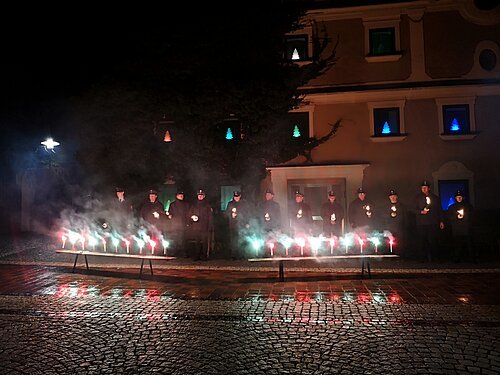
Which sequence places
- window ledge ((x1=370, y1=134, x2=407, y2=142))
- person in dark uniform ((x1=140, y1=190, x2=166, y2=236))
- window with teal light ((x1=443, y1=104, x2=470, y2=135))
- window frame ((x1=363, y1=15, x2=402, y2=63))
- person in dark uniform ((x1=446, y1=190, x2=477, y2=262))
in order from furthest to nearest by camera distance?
1. window frame ((x1=363, y1=15, x2=402, y2=63))
2. window ledge ((x1=370, y1=134, x2=407, y2=142))
3. window with teal light ((x1=443, y1=104, x2=470, y2=135))
4. person in dark uniform ((x1=140, y1=190, x2=166, y2=236))
5. person in dark uniform ((x1=446, y1=190, x2=477, y2=262))

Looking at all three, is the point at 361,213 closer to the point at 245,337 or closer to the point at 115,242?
the point at 115,242

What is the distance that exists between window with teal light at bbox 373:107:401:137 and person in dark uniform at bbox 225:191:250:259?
6.46 meters

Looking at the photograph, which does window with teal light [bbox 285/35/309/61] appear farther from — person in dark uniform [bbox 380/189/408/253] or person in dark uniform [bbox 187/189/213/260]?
person in dark uniform [bbox 187/189/213/260]

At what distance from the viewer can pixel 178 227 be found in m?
12.8

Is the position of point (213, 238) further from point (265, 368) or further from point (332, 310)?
point (265, 368)

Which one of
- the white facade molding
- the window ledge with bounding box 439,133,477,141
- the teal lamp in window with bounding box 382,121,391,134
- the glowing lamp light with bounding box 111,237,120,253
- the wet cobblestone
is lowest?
the wet cobblestone

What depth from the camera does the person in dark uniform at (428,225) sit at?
1158 cm

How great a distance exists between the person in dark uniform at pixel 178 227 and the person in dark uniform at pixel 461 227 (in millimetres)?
7223

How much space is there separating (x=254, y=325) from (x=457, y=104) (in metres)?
13.1

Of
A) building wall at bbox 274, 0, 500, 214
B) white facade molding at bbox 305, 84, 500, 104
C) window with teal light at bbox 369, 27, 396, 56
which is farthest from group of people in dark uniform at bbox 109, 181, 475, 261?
window with teal light at bbox 369, 27, 396, 56

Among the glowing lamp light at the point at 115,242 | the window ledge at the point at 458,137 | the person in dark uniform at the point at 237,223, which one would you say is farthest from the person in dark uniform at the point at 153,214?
the window ledge at the point at 458,137

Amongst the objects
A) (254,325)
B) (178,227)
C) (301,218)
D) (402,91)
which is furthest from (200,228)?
(402,91)

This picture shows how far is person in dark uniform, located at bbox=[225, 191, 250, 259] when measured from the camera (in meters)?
12.4

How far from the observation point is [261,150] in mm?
13430
